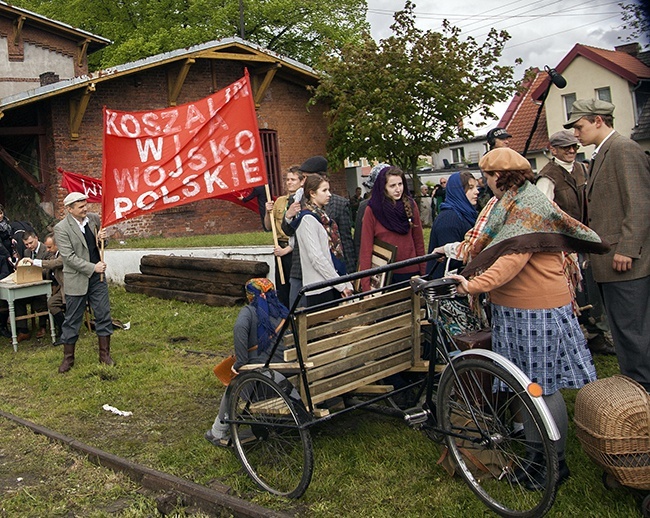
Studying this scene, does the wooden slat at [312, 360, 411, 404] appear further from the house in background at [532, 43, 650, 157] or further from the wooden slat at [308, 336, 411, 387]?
the house in background at [532, 43, 650, 157]

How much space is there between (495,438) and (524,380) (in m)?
0.44

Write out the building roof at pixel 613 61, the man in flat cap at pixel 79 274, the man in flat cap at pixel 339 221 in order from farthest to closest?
the building roof at pixel 613 61 < the man in flat cap at pixel 79 274 < the man in flat cap at pixel 339 221

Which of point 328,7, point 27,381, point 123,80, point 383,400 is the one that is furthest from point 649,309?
point 328,7

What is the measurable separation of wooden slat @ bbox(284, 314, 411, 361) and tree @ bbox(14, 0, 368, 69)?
1234 inches

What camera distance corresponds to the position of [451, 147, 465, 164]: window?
5800 centimetres

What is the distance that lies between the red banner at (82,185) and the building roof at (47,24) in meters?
12.1

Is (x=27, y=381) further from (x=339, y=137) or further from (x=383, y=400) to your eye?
(x=339, y=137)

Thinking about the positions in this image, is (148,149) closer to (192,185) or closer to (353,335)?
(192,185)

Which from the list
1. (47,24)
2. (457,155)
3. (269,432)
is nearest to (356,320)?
(269,432)

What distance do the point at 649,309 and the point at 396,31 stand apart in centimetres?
1956

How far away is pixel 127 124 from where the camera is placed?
→ 26.3ft

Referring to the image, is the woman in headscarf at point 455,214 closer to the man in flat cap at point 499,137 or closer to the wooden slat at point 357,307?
the man in flat cap at point 499,137

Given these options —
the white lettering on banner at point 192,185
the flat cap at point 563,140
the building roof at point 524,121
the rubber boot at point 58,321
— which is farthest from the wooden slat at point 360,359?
the building roof at point 524,121

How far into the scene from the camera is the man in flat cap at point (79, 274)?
27.4ft
